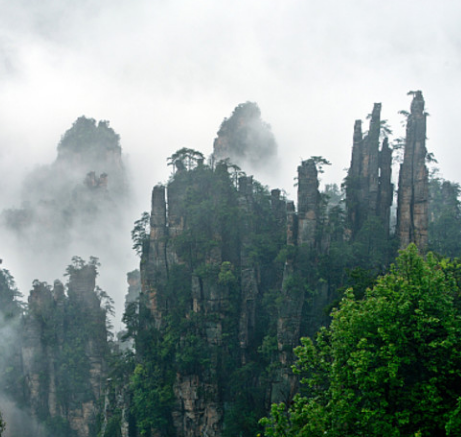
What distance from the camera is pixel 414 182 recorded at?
42.9 m

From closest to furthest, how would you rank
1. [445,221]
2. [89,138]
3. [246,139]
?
[445,221] < [246,139] < [89,138]

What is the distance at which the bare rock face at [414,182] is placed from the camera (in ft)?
139

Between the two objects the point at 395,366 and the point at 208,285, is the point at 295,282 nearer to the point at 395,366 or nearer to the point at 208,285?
the point at 208,285

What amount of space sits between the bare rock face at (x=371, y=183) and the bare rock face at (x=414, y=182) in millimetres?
2254

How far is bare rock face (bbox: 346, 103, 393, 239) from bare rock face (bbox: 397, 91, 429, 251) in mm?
2254

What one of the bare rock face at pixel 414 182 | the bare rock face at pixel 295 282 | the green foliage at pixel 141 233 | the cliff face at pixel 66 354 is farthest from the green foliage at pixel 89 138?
the bare rock face at pixel 414 182

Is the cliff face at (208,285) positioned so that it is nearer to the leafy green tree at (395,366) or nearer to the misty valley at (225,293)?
the misty valley at (225,293)

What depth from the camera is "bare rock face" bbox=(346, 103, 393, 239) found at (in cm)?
4553

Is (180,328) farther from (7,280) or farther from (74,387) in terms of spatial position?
(7,280)

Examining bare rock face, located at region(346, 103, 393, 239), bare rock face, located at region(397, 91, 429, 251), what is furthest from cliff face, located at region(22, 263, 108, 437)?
bare rock face, located at region(397, 91, 429, 251)

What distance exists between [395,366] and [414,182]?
89.2ft

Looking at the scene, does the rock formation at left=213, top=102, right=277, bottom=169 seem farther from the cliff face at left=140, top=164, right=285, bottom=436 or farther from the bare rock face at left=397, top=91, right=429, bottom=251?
the bare rock face at left=397, top=91, right=429, bottom=251

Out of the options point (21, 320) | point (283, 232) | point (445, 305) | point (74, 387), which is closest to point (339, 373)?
point (445, 305)

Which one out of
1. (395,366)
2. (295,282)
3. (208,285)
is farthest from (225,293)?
(395,366)
